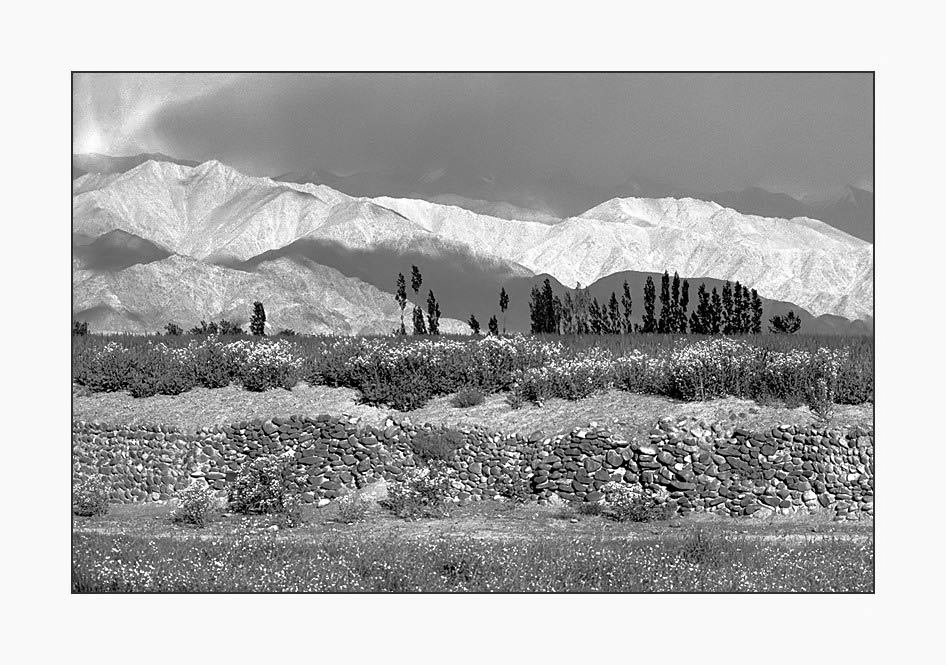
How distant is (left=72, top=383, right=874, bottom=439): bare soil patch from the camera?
1195cm

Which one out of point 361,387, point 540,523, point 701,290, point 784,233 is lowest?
point 540,523

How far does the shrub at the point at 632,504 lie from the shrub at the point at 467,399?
2.46 meters

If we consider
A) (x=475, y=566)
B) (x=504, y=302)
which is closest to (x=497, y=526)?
(x=475, y=566)

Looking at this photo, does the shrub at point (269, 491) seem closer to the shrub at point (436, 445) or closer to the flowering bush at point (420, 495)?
the flowering bush at point (420, 495)

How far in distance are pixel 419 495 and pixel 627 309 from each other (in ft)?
18.3

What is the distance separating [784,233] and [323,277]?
25.0 feet

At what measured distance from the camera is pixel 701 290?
48.2 feet

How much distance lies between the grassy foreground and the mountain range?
515cm

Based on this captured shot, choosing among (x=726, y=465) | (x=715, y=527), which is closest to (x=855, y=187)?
(x=726, y=465)

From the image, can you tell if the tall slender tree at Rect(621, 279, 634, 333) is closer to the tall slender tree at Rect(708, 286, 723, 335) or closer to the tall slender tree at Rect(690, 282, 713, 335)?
the tall slender tree at Rect(690, 282, 713, 335)

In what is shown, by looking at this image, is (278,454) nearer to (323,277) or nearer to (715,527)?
(323,277)

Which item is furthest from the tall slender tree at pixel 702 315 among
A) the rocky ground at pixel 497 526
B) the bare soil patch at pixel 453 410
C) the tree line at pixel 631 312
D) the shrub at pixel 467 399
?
the rocky ground at pixel 497 526

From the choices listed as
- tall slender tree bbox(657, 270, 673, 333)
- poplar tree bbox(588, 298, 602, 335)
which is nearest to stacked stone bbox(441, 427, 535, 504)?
poplar tree bbox(588, 298, 602, 335)

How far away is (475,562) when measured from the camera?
8555 millimetres
